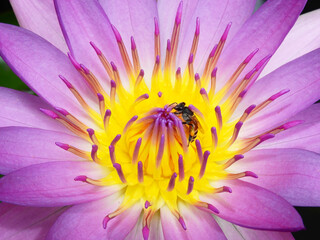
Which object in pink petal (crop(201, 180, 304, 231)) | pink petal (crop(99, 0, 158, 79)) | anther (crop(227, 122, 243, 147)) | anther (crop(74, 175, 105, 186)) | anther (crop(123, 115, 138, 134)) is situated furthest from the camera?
pink petal (crop(99, 0, 158, 79))

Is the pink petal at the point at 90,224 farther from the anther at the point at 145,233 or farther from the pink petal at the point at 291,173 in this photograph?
the pink petal at the point at 291,173

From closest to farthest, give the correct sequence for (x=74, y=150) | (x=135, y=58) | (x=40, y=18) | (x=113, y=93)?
(x=74, y=150)
(x=113, y=93)
(x=135, y=58)
(x=40, y=18)

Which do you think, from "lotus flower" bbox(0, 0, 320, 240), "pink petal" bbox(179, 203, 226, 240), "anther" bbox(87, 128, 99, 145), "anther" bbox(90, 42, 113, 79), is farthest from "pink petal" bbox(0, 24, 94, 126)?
"pink petal" bbox(179, 203, 226, 240)

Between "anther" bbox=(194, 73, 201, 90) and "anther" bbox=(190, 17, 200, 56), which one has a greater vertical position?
"anther" bbox=(190, 17, 200, 56)

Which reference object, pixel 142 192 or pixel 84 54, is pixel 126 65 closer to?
pixel 84 54

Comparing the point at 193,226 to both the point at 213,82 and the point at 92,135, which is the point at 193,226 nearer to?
the point at 92,135

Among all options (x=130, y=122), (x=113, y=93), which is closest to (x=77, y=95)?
(x=113, y=93)

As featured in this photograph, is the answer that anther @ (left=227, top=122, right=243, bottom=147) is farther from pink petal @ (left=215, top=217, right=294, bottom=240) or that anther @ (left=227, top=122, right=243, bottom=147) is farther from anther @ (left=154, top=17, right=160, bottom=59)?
anther @ (left=154, top=17, right=160, bottom=59)
